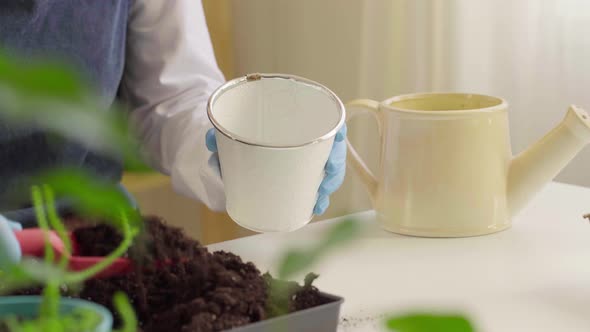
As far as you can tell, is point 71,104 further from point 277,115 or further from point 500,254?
point 500,254

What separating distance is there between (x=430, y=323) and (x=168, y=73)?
1.06 m

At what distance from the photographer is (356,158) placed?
2.83ft

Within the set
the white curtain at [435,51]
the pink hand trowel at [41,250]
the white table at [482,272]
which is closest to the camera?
the pink hand trowel at [41,250]

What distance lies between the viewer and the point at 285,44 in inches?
73.5

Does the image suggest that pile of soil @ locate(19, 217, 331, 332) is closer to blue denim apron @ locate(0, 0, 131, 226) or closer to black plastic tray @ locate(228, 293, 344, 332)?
black plastic tray @ locate(228, 293, 344, 332)

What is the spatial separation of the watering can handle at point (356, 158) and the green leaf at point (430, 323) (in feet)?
2.45

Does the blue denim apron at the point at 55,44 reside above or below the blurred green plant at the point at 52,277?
below

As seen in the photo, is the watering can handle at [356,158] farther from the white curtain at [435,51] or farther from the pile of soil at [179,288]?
the white curtain at [435,51]

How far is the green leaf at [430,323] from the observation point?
0.08 meters

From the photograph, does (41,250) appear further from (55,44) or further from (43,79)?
(55,44)

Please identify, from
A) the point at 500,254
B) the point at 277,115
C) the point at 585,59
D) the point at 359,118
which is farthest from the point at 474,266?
the point at 359,118

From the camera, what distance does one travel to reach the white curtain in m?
1.40

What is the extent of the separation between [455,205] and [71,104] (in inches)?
28.7

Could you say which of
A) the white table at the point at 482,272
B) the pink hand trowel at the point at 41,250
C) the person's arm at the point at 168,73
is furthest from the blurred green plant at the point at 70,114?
the person's arm at the point at 168,73
